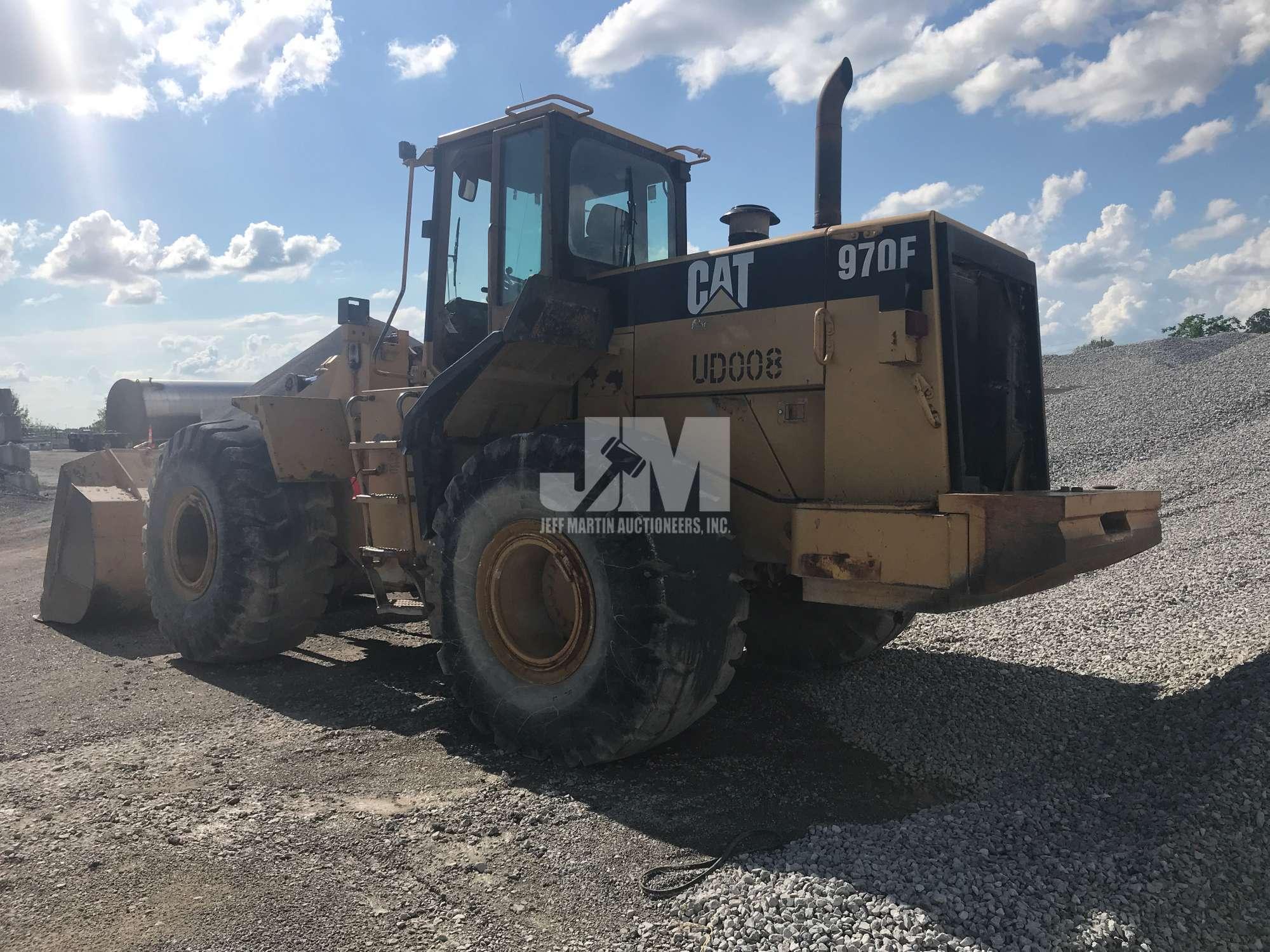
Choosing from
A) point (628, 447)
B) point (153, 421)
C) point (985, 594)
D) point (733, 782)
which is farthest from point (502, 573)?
point (153, 421)

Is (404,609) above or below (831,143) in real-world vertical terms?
below

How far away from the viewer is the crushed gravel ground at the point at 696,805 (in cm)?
295

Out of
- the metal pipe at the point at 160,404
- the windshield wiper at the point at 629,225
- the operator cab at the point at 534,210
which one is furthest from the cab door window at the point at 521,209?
the metal pipe at the point at 160,404

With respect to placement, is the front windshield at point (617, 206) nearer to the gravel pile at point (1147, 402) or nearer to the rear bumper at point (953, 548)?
the rear bumper at point (953, 548)

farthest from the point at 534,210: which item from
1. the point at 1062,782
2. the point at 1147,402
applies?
the point at 1147,402

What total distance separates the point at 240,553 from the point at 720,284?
3923 mm

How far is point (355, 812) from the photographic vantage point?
3869 mm

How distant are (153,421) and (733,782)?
791 inches

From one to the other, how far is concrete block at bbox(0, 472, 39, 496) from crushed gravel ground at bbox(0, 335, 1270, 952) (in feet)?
53.6

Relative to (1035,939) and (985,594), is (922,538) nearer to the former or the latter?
(985,594)

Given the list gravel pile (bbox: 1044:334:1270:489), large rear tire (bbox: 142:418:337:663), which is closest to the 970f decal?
large rear tire (bbox: 142:418:337:663)

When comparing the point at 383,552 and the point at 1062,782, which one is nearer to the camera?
the point at 1062,782

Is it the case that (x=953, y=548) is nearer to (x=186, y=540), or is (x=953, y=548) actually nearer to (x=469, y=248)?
(x=469, y=248)

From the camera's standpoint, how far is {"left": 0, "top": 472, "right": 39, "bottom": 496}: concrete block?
68.1 feet
